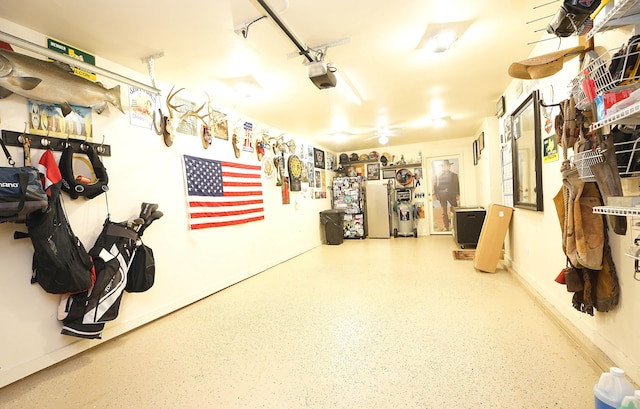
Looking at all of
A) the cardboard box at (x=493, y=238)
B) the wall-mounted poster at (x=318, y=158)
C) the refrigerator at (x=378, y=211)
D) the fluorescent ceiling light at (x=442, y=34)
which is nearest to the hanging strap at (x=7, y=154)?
the fluorescent ceiling light at (x=442, y=34)

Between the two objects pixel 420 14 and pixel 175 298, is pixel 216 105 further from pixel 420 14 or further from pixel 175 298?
pixel 420 14

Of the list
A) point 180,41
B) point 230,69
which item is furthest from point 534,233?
point 180,41

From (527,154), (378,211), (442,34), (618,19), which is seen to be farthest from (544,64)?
(378,211)

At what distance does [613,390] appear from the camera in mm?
1100

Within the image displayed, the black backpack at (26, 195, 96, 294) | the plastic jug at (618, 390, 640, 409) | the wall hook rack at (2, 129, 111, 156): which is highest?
the wall hook rack at (2, 129, 111, 156)

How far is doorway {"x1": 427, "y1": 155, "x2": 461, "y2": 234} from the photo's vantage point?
727 cm

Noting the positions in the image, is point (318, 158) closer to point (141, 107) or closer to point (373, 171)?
point (373, 171)

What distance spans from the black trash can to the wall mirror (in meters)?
3.77

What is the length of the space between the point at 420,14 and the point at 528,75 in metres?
0.89

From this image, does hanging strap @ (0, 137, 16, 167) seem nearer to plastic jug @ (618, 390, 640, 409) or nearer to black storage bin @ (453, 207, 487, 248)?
plastic jug @ (618, 390, 640, 409)

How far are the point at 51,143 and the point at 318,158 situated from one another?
5.32m

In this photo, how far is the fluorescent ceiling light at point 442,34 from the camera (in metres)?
2.24

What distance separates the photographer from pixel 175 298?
304cm

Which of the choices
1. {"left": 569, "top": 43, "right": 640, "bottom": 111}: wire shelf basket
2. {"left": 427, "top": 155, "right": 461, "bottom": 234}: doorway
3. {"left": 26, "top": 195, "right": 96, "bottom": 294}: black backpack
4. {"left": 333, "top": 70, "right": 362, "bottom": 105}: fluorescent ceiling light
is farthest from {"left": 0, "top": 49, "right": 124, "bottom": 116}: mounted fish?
{"left": 427, "top": 155, "right": 461, "bottom": 234}: doorway
